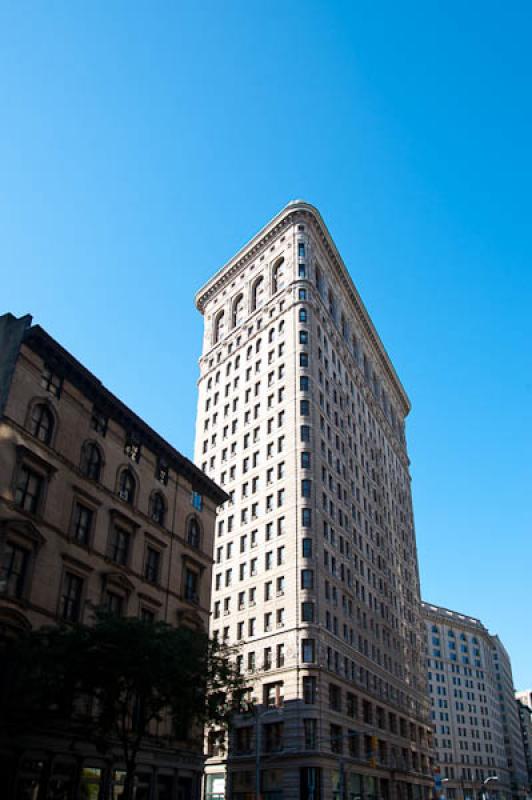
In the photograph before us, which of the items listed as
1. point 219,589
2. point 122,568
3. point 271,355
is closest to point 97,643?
point 122,568

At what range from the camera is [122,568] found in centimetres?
4034

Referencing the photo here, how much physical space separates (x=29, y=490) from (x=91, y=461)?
5.56 meters

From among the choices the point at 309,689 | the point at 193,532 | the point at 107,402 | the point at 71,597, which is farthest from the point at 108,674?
the point at 309,689

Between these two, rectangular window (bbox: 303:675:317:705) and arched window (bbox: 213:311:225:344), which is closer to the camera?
rectangular window (bbox: 303:675:317:705)

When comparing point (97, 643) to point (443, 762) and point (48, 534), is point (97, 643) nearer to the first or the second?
point (48, 534)

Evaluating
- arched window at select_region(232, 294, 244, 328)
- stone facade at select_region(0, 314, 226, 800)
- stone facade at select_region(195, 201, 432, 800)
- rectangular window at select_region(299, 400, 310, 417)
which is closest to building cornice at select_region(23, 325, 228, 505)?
stone facade at select_region(0, 314, 226, 800)

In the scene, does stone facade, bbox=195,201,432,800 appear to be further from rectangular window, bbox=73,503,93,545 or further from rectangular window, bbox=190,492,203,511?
rectangular window, bbox=73,503,93,545

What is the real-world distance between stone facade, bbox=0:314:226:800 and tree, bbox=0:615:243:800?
1.77m

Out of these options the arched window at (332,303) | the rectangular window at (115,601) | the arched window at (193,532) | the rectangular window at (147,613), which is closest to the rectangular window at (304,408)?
the arched window at (332,303)

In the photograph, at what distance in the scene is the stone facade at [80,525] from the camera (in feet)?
110

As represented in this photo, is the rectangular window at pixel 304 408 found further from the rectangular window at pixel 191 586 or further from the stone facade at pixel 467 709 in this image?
the stone facade at pixel 467 709

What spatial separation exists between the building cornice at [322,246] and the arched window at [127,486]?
55163mm

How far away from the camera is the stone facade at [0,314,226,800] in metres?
33.5

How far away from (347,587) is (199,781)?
105 ft
